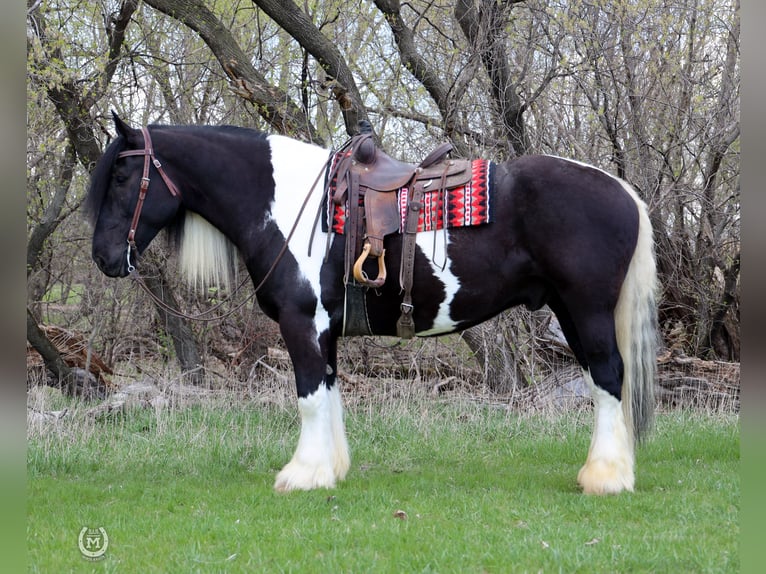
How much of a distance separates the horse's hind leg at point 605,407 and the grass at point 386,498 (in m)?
0.13

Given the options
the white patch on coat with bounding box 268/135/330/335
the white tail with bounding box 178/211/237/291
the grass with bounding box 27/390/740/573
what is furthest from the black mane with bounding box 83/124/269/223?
the grass with bounding box 27/390/740/573

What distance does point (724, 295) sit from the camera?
319 inches

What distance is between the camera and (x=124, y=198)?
4.37 meters

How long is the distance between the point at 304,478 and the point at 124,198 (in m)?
2.07

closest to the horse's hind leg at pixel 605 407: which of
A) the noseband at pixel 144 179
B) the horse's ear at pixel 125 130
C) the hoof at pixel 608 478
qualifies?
the hoof at pixel 608 478

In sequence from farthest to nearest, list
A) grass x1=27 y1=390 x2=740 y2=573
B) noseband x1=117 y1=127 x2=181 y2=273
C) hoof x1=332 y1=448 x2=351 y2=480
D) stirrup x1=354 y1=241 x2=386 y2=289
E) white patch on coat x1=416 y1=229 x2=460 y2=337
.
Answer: hoof x1=332 y1=448 x2=351 y2=480 < noseband x1=117 y1=127 x2=181 y2=273 < white patch on coat x1=416 y1=229 x2=460 y2=337 < stirrup x1=354 y1=241 x2=386 y2=289 < grass x1=27 y1=390 x2=740 y2=573

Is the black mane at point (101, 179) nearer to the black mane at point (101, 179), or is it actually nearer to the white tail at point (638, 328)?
the black mane at point (101, 179)

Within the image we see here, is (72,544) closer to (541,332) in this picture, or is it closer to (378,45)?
(541,332)

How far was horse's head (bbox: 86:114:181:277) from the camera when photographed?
4352 millimetres

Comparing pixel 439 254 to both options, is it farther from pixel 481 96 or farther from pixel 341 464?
pixel 481 96

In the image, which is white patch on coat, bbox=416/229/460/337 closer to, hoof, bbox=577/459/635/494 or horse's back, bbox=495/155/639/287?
horse's back, bbox=495/155/639/287

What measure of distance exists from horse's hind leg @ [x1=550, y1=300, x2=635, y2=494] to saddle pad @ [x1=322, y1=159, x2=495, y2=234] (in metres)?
0.80

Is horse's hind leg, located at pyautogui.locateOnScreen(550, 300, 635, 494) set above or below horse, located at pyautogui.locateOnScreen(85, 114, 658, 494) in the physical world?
below
